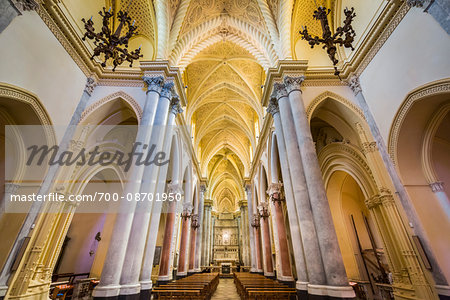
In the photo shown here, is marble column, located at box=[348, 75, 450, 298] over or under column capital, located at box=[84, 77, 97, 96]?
under

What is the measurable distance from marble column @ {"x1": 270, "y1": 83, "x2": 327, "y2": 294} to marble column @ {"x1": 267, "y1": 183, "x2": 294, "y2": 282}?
3.40 metres

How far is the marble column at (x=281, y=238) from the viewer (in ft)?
26.9

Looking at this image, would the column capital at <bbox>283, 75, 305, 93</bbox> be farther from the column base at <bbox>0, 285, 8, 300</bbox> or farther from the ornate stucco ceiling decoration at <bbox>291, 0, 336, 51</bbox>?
the column base at <bbox>0, 285, 8, 300</bbox>

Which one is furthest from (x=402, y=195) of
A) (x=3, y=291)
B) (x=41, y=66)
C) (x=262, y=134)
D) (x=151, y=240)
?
(x=41, y=66)

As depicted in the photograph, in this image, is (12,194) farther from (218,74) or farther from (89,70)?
(218,74)

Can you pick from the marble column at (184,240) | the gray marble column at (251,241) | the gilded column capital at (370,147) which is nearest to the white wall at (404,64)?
the gilded column capital at (370,147)

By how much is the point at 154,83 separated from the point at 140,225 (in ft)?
15.5

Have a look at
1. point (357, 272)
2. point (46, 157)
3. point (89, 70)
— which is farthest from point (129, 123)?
point (357, 272)

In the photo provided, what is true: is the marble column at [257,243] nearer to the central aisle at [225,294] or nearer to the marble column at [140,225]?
the central aisle at [225,294]

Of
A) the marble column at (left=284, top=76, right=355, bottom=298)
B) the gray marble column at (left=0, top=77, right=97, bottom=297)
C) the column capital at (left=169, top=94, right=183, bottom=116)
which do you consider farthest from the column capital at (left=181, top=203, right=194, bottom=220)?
the marble column at (left=284, top=76, right=355, bottom=298)

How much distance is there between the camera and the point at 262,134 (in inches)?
432

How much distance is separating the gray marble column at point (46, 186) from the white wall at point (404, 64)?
380 inches

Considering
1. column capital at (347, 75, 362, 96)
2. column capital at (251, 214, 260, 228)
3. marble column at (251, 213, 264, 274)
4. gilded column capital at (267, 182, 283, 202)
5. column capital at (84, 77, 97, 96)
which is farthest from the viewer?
column capital at (251, 214, 260, 228)

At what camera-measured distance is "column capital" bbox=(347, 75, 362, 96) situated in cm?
705
